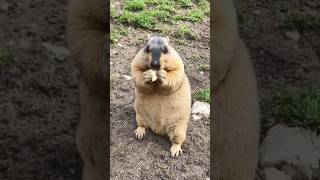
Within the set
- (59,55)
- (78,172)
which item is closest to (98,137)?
(78,172)

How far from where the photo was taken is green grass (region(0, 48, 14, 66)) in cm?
212

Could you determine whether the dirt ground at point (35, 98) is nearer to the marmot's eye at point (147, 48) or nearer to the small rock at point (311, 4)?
the marmot's eye at point (147, 48)

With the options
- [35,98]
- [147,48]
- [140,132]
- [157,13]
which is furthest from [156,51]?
[35,98]

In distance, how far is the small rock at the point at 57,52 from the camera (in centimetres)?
210

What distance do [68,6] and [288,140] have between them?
0.97 meters

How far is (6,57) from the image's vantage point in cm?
212

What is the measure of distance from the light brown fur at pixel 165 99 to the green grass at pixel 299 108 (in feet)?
1.49

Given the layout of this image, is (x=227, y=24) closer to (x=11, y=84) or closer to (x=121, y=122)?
(x=121, y=122)

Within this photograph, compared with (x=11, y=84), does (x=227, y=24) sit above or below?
above

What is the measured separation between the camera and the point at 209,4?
74.5 inches

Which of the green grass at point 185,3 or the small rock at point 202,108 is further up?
the green grass at point 185,3

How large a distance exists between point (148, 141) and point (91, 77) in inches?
13.7

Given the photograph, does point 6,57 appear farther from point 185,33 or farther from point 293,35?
point 293,35

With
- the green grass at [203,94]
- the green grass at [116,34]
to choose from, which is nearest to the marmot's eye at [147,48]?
the green grass at [116,34]
